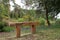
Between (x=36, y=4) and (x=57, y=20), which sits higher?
(x=36, y=4)

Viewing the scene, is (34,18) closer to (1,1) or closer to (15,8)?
(15,8)

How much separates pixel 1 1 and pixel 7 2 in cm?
47

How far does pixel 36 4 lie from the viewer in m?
13.0

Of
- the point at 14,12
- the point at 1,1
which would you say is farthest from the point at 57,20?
the point at 1,1

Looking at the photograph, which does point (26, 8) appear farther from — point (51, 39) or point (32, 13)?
point (51, 39)

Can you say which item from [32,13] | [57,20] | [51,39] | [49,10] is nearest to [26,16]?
[32,13]

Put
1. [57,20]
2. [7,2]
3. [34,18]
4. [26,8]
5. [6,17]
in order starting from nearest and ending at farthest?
[7,2] → [6,17] → [26,8] → [34,18] → [57,20]

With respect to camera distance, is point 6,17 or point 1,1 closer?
point 1,1

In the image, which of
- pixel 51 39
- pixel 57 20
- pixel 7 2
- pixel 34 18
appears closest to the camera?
pixel 51 39

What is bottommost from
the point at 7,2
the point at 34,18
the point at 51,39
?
the point at 51,39

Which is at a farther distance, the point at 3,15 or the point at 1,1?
the point at 3,15

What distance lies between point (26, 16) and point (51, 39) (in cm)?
731

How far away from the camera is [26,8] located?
12875 mm

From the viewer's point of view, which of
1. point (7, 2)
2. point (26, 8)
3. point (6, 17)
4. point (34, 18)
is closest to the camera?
point (7, 2)
